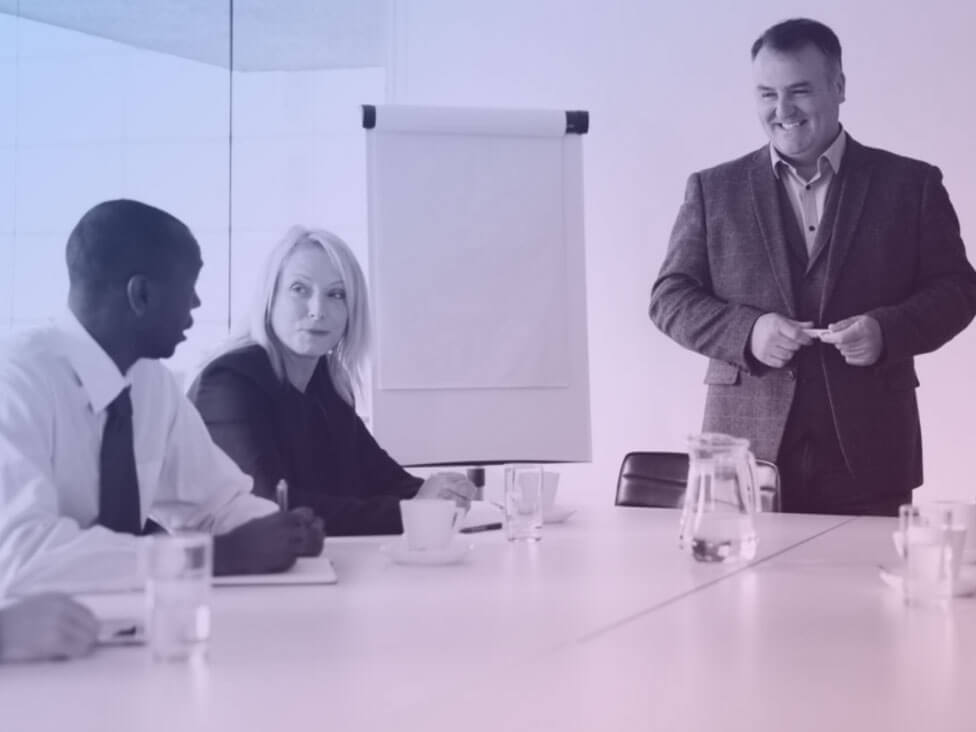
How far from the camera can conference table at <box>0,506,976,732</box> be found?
0.96 metres

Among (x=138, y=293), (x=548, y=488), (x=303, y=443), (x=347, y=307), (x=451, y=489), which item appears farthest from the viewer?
(x=347, y=307)

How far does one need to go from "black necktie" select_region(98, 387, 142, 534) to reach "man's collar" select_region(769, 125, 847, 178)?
201 centimetres

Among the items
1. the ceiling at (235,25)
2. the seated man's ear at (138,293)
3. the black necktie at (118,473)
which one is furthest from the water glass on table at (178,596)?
the ceiling at (235,25)

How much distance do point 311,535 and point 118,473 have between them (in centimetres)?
32

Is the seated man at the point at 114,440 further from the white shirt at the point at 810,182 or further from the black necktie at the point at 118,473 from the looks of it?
the white shirt at the point at 810,182

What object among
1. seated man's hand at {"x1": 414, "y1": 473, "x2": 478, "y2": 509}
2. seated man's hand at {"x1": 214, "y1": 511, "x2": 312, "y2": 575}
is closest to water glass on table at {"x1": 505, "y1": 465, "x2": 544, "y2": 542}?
seated man's hand at {"x1": 414, "y1": 473, "x2": 478, "y2": 509}

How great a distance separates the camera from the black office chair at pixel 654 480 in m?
2.91

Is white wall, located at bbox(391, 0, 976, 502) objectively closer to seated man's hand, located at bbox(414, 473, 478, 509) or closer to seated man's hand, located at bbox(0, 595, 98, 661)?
seated man's hand, located at bbox(414, 473, 478, 509)

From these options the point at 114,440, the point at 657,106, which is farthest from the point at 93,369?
the point at 657,106

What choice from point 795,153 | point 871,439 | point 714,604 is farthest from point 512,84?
point 714,604

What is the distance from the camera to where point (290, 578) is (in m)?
1.54

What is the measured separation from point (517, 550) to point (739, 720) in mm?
981

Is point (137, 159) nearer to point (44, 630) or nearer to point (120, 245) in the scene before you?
point (120, 245)

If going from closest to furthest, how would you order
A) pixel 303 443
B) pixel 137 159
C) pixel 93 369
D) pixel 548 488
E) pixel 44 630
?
pixel 44 630 < pixel 93 369 < pixel 548 488 < pixel 303 443 < pixel 137 159
